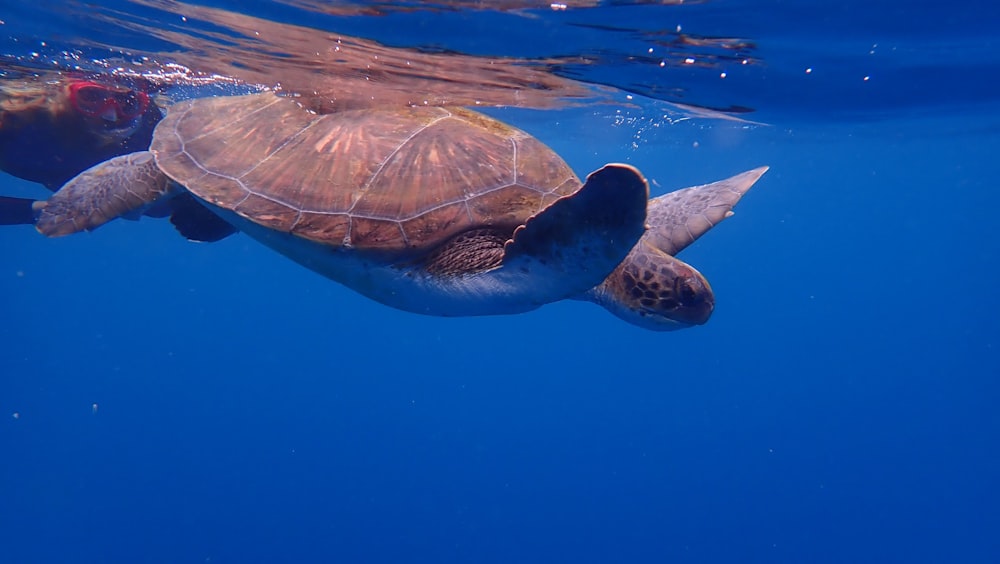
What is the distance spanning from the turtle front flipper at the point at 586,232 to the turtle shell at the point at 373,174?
38.6 inches

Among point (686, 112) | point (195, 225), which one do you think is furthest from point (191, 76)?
point (686, 112)

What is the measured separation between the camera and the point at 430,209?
4.28 metres

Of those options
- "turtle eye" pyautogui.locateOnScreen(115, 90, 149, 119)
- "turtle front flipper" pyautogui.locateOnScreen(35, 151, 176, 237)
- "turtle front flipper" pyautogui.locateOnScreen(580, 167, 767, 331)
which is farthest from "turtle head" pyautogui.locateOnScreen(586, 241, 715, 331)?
"turtle eye" pyautogui.locateOnScreen(115, 90, 149, 119)

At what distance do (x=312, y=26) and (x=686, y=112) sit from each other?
30.9 feet

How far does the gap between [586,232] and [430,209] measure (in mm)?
1703

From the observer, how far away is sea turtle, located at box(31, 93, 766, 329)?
13.0 ft

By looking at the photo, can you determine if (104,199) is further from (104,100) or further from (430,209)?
(430,209)

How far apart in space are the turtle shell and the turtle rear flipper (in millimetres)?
3759

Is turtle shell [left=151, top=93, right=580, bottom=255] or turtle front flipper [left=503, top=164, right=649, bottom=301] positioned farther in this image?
turtle shell [left=151, top=93, right=580, bottom=255]

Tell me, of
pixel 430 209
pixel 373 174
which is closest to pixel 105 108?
pixel 373 174

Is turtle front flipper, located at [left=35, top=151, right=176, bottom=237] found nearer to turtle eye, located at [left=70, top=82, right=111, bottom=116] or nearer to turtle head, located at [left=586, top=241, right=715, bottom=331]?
turtle eye, located at [left=70, top=82, right=111, bottom=116]

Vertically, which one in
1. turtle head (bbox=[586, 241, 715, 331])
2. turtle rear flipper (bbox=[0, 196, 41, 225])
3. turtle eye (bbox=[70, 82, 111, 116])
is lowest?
turtle rear flipper (bbox=[0, 196, 41, 225])

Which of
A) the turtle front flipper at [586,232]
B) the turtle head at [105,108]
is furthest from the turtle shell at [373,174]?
A: the turtle head at [105,108]

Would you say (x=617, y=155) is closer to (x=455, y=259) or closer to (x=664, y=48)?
(x=664, y=48)
